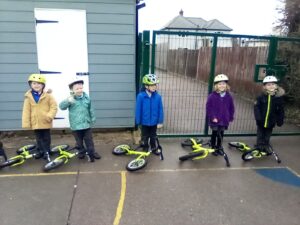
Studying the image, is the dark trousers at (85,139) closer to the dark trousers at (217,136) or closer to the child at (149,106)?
the child at (149,106)

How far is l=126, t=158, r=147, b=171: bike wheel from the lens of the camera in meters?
4.66

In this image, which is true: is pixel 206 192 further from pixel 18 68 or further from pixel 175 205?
pixel 18 68

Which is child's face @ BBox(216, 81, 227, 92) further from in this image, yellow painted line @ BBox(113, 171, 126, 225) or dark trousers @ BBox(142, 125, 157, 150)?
yellow painted line @ BBox(113, 171, 126, 225)

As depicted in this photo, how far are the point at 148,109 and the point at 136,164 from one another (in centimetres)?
96

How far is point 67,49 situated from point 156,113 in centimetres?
237

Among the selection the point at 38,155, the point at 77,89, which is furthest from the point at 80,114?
the point at 38,155

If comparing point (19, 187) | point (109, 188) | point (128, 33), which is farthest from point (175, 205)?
point (128, 33)

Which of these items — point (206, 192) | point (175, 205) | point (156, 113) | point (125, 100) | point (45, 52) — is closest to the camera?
point (175, 205)

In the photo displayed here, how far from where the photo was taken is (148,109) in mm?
5051

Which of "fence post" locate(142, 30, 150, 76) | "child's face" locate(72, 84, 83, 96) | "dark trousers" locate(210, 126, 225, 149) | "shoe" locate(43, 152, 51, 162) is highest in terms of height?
"fence post" locate(142, 30, 150, 76)

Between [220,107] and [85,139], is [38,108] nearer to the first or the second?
[85,139]

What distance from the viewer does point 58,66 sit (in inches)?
237

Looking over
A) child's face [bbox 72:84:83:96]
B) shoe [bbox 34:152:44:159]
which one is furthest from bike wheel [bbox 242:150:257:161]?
shoe [bbox 34:152:44:159]

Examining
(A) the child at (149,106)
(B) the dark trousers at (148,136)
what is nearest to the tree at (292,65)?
(A) the child at (149,106)
